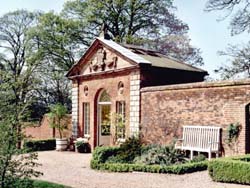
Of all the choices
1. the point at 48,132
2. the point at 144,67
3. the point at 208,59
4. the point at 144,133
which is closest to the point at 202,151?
the point at 144,133

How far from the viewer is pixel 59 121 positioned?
22.6 metres

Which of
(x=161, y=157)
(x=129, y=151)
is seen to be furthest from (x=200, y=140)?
(x=129, y=151)

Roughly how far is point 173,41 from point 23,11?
38.2 ft

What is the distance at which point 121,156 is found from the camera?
1421 cm

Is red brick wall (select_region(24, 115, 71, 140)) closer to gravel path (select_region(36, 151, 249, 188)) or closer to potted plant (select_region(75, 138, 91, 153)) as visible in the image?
potted plant (select_region(75, 138, 91, 153))

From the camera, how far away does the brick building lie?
56.0 ft

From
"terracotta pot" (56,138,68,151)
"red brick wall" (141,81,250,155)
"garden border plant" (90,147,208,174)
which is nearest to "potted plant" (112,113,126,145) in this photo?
"red brick wall" (141,81,250,155)

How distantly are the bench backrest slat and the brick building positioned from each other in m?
2.51

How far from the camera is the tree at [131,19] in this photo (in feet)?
94.1

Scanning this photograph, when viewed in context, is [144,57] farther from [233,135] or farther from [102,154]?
[233,135]

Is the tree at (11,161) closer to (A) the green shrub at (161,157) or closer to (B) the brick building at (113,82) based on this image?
(A) the green shrub at (161,157)

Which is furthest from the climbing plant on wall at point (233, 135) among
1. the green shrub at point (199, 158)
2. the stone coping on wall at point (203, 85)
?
the stone coping on wall at point (203, 85)

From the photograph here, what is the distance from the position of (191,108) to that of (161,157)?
7.69 ft

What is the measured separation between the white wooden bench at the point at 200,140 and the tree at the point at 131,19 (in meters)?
14.7
